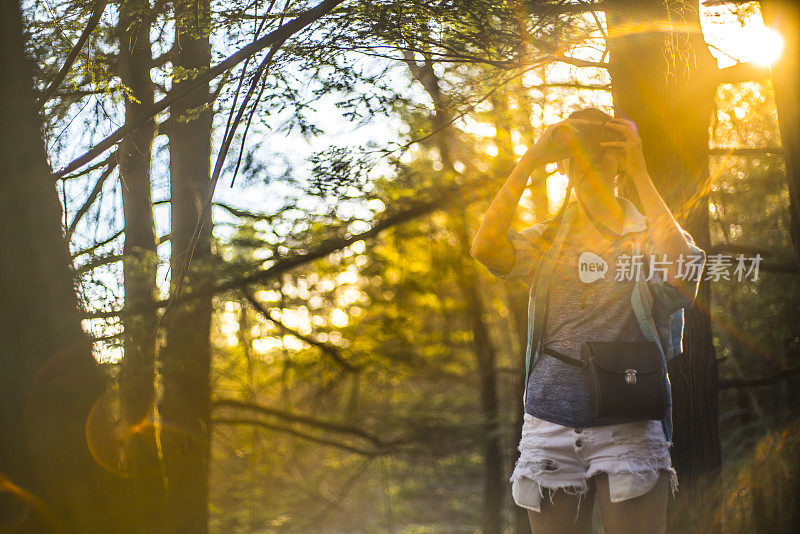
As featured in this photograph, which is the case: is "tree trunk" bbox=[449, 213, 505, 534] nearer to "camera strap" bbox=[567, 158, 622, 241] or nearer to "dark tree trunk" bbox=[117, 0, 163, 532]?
"dark tree trunk" bbox=[117, 0, 163, 532]

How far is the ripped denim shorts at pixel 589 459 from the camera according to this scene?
158cm

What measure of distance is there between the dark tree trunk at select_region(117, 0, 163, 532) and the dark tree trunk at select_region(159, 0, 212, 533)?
0.28 m

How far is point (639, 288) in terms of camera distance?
173 cm

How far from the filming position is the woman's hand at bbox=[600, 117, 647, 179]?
1.88 metres

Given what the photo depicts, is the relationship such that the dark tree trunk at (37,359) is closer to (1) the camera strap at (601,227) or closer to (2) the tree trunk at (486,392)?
(1) the camera strap at (601,227)

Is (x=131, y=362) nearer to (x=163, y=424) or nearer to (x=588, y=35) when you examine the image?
(x=163, y=424)

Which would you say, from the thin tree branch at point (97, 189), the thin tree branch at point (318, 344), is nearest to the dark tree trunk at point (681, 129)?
the thin tree branch at point (97, 189)

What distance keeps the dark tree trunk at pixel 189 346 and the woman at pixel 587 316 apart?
3.80 meters

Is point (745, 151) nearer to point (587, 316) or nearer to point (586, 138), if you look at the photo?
point (586, 138)

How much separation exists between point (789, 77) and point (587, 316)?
2.54ft

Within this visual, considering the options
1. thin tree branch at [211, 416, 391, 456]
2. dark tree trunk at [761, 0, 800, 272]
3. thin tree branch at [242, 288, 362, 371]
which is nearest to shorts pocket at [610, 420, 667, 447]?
dark tree trunk at [761, 0, 800, 272]

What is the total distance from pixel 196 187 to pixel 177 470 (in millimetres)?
2617

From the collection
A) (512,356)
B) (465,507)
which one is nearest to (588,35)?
(512,356)

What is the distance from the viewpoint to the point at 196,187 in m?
6.13
